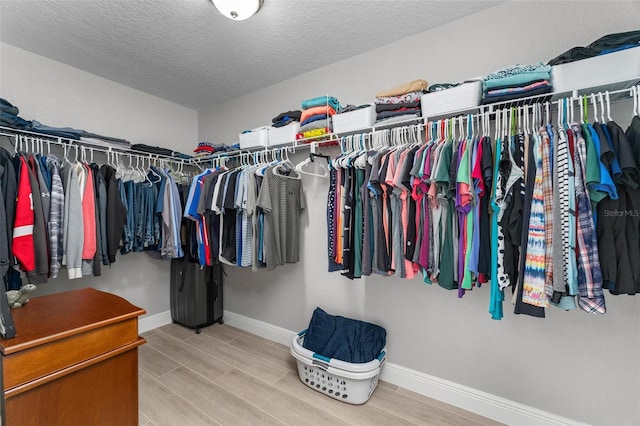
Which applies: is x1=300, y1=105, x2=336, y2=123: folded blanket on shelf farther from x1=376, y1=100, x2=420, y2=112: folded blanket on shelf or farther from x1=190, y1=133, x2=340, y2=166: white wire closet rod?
x1=376, y1=100, x2=420, y2=112: folded blanket on shelf

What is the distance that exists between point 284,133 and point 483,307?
1862mm

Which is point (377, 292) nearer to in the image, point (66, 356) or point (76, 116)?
point (66, 356)

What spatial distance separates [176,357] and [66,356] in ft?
5.28

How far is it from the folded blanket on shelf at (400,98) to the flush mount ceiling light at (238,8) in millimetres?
896

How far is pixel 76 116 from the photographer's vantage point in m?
2.39

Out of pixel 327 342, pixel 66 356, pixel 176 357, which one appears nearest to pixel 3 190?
pixel 66 356

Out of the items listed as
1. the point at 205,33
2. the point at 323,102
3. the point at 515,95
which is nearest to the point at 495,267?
the point at 515,95

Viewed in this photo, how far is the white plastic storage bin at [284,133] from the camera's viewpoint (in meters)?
2.18

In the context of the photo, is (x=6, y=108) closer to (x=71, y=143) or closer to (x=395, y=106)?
(x=71, y=143)

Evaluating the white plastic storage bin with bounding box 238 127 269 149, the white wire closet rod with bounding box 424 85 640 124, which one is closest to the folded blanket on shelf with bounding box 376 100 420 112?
the white wire closet rod with bounding box 424 85 640 124

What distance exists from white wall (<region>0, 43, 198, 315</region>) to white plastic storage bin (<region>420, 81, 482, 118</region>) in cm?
274

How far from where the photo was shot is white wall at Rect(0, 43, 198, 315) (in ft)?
6.97

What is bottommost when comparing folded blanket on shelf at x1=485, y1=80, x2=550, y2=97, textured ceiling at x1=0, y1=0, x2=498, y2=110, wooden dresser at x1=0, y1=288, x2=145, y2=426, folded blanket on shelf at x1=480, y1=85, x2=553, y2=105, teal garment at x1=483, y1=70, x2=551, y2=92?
wooden dresser at x1=0, y1=288, x2=145, y2=426

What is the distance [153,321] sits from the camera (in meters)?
2.90
